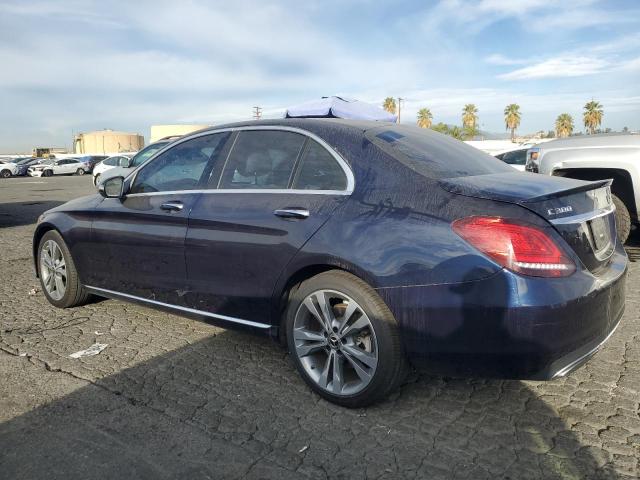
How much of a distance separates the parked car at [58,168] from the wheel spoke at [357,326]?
43.3 m

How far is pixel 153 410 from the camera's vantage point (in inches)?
117

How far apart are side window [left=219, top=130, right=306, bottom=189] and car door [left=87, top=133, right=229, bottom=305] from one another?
20 centimetres

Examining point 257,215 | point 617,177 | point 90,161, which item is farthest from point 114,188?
point 90,161

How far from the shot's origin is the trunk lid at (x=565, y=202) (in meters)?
2.60

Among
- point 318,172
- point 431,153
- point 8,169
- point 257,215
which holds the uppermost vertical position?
point 8,169

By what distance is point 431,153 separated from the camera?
324 cm

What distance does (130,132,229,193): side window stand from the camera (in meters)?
3.80

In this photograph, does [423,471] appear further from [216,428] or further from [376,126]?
[376,126]

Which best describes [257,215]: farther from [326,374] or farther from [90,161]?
→ [90,161]

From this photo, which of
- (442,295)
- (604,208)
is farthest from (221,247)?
(604,208)

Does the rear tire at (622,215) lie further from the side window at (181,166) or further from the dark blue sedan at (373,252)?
the side window at (181,166)

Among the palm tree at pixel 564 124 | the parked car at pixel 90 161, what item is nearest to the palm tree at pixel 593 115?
the palm tree at pixel 564 124

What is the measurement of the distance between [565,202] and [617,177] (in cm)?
426

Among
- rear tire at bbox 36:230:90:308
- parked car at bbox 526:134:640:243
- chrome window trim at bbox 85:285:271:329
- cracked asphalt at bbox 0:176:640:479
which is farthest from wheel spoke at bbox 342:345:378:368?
parked car at bbox 526:134:640:243
